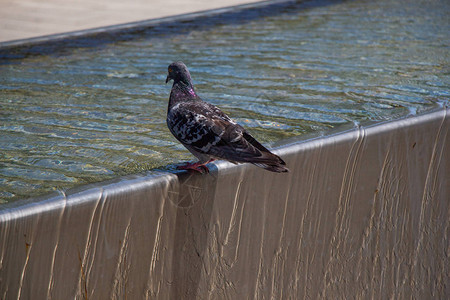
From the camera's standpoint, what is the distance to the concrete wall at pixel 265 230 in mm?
3604

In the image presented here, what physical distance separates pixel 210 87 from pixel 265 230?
219 cm

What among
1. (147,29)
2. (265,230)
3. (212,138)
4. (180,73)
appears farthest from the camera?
(147,29)

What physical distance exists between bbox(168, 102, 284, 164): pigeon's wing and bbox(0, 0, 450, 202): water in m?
0.40

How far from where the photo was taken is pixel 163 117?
545 centimetres

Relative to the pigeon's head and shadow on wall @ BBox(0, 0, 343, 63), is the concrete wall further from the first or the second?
shadow on wall @ BBox(0, 0, 343, 63)

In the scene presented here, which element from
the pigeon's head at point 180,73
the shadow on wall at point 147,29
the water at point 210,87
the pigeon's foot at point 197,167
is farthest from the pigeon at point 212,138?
the shadow on wall at point 147,29

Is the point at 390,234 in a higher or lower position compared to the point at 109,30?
lower

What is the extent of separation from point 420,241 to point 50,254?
9.62ft

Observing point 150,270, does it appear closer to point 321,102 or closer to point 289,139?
point 289,139

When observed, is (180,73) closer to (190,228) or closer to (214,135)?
(214,135)

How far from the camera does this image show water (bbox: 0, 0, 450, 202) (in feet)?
14.8

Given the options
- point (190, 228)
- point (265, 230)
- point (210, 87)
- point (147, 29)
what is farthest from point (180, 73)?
point (147, 29)

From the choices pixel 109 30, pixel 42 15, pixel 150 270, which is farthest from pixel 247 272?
pixel 42 15

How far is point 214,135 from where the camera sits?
3.84 meters
